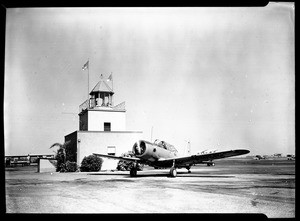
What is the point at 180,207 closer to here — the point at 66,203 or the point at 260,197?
the point at 260,197

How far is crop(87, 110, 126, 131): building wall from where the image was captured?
1308 cm

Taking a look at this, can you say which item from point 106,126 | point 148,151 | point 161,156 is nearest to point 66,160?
point 106,126

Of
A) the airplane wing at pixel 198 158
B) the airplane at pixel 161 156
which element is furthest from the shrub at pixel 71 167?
the airplane wing at pixel 198 158

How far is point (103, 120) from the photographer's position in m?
13.7

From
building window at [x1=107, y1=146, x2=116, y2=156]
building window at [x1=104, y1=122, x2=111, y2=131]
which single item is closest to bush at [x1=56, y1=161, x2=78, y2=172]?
building window at [x1=107, y1=146, x2=116, y2=156]

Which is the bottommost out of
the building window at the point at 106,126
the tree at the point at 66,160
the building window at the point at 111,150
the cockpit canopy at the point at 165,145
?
the tree at the point at 66,160

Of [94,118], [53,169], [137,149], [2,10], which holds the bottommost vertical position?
[53,169]

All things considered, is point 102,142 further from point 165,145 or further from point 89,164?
point 165,145

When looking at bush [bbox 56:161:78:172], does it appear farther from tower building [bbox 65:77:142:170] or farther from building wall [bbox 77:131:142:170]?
building wall [bbox 77:131:142:170]

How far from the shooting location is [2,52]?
446 centimetres

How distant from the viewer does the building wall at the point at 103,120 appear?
1308cm

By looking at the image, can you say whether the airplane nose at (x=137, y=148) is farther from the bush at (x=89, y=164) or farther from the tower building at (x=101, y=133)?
the bush at (x=89, y=164)
